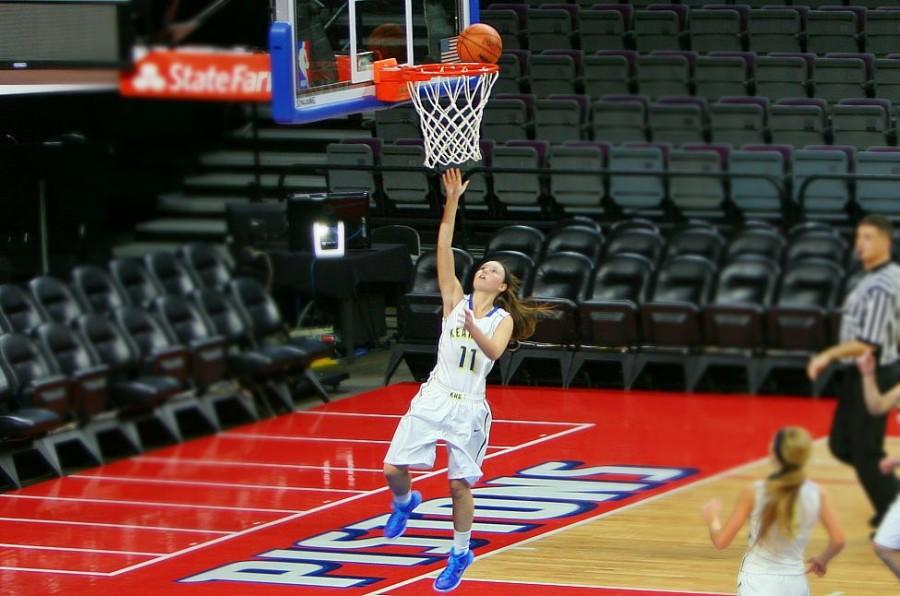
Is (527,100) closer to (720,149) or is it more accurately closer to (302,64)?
(720,149)

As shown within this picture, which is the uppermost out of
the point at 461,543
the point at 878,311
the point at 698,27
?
the point at 698,27

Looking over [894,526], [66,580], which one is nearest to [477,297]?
[894,526]

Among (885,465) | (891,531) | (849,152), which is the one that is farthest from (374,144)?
(891,531)

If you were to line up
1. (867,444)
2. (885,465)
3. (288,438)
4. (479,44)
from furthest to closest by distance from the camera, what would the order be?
1. (288,438)
2. (479,44)
3. (867,444)
4. (885,465)

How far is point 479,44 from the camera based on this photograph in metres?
8.03

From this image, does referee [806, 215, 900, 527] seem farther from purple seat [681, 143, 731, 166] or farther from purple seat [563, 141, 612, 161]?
purple seat [563, 141, 612, 161]

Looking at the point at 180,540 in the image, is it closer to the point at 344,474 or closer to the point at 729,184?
the point at 344,474

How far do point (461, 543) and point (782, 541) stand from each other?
182cm

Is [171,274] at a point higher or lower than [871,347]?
higher

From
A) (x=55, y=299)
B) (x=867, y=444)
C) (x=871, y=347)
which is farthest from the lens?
(x=55, y=299)

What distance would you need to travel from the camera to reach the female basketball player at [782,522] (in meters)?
5.68

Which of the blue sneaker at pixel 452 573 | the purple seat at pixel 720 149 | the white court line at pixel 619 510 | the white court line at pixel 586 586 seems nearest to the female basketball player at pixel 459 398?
the blue sneaker at pixel 452 573

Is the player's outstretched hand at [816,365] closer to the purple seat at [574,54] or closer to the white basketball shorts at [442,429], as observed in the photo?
the white basketball shorts at [442,429]

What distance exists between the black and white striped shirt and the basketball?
2.00 m
